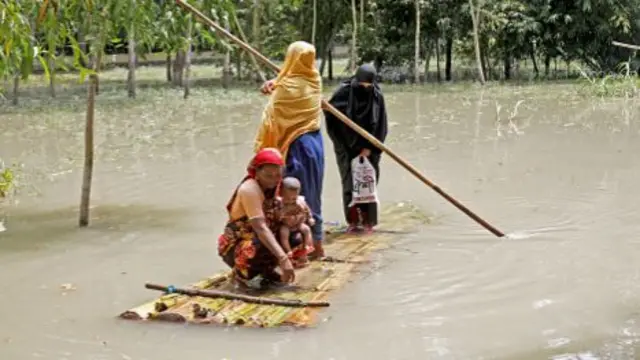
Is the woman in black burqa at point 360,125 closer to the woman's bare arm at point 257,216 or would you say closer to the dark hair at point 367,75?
the dark hair at point 367,75

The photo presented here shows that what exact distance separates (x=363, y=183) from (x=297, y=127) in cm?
117

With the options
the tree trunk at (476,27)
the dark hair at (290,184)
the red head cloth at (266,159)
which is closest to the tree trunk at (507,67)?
the tree trunk at (476,27)

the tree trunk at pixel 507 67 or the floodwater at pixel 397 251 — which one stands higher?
the tree trunk at pixel 507 67

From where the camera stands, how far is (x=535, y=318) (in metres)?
4.84

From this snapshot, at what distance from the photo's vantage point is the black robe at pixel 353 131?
6879mm

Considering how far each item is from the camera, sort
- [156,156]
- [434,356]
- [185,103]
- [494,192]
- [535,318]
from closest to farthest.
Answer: [434,356]
[535,318]
[494,192]
[156,156]
[185,103]

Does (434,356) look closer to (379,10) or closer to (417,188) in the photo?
(417,188)

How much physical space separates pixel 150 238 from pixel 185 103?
1125 cm

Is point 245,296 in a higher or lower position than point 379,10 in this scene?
lower

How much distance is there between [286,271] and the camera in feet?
16.6

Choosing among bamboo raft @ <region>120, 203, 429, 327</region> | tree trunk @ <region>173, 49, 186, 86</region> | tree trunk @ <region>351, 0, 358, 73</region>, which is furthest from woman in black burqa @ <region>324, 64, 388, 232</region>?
tree trunk @ <region>173, 49, 186, 86</region>

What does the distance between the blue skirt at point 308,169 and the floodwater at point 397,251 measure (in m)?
0.55

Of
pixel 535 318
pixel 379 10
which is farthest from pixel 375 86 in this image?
pixel 379 10

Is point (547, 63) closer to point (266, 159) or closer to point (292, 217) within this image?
point (292, 217)
